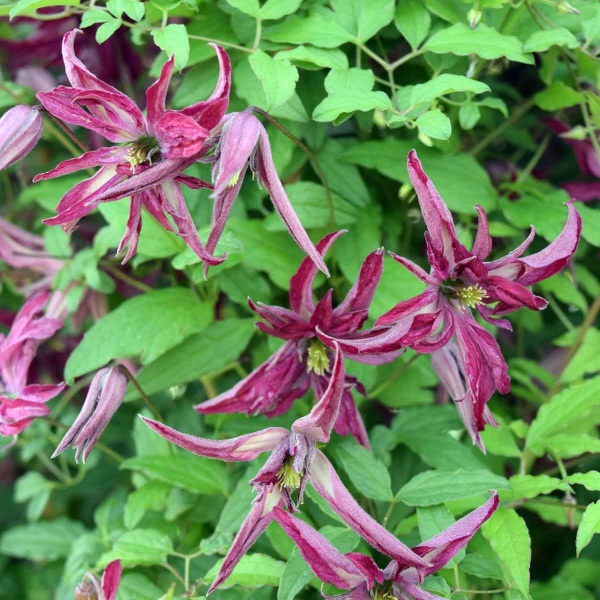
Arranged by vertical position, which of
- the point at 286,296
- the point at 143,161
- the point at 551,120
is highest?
the point at 143,161

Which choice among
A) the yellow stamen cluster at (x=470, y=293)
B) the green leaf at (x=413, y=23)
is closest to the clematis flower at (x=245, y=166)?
the yellow stamen cluster at (x=470, y=293)

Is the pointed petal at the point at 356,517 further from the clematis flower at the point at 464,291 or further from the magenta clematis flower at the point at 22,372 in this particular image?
the magenta clematis flower at the point at 22,372

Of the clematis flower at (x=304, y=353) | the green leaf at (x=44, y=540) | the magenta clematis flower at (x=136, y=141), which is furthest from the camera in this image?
the green leaf at (x=44, y=540)

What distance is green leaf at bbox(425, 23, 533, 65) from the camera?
655 mm

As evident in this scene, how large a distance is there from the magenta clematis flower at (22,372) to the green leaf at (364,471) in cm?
27

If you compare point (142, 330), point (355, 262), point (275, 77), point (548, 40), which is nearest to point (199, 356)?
point (142, 330)

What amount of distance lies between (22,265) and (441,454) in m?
0.53

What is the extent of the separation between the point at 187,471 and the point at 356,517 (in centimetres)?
28

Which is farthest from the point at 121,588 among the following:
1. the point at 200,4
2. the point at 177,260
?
the point at 200,4

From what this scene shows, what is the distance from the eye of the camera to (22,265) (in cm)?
92

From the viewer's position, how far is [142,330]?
0.74 m

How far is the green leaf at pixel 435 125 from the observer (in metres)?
0.60

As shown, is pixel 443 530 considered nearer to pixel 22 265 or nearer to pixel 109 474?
pixel 22 265

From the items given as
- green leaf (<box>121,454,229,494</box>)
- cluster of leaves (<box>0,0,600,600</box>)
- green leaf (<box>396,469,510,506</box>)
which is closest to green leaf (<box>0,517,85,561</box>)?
cluster of leaves (<box>0,0,600,600</box>)
